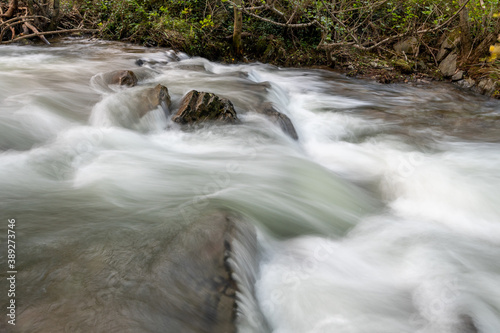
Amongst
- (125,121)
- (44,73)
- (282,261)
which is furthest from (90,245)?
Result: (44,73)

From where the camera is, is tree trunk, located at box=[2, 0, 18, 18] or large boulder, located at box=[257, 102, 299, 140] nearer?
large boulder, located at box=[257, 102, 299, 140]

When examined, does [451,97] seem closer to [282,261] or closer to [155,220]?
[282,261]

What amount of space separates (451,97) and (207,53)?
6055mm

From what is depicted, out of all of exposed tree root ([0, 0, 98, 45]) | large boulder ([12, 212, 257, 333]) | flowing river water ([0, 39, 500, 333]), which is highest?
exposed tree root ([0, 0, 98, 45])

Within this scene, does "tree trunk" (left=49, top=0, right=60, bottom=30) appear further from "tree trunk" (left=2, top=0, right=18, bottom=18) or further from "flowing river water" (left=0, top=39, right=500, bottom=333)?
"flowing river water" (left=0, top=39, right=500, bottom=333)

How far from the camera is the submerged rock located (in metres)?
5.72

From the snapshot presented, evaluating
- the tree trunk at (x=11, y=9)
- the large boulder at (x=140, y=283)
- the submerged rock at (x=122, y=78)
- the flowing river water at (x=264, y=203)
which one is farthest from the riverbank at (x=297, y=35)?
the large boulder at (x=140, y=283)

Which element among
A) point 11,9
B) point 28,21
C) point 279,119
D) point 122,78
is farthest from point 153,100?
point 11,9

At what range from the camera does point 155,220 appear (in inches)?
104

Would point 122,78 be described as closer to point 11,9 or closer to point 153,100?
point 153,100

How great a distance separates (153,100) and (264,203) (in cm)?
250

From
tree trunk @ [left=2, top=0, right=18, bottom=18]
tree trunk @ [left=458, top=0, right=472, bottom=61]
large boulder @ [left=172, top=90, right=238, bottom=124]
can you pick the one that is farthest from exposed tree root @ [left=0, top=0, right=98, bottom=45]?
tree trunk @ [left=458, top=0, right=472, bottom=61]

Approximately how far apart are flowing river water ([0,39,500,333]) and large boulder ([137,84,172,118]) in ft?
0.39

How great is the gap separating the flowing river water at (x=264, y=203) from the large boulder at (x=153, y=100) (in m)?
0.12
